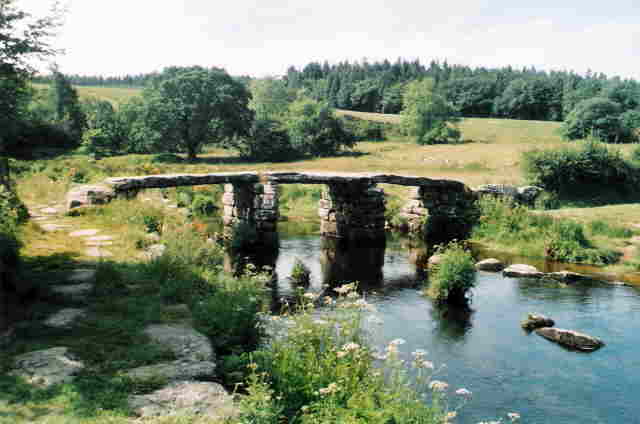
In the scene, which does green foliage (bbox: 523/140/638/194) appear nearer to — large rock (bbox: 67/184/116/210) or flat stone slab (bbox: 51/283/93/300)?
large rock (bbox: 67/184/116/210)

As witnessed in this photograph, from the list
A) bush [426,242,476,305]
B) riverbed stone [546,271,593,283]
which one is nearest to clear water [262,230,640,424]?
bush [426,242,476,305]

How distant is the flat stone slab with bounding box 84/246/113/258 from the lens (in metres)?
9.42

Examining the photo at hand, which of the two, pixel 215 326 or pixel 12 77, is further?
pixel 12 77

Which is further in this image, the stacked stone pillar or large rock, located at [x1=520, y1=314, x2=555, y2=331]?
the stacked stone pillar

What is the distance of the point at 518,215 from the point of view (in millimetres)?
25266

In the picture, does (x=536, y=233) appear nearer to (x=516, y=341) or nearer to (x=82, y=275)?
(x=516, y=341)

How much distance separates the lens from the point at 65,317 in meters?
6.49

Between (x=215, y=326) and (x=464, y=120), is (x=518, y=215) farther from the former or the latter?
(x=464, y=120)

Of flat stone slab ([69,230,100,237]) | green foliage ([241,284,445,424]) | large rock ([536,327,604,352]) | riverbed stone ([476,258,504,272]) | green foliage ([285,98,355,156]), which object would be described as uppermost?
green foliage ([285,98,355,156])

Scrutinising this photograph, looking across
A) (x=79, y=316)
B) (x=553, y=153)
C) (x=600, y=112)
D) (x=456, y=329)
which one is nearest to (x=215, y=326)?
(x=79, y=316)

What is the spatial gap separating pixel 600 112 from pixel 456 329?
53.7m

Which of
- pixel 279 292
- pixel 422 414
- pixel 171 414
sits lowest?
pixel 279 292

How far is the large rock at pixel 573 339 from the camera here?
1202 cm

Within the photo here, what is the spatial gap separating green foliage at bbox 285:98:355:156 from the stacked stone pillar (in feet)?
90.5
